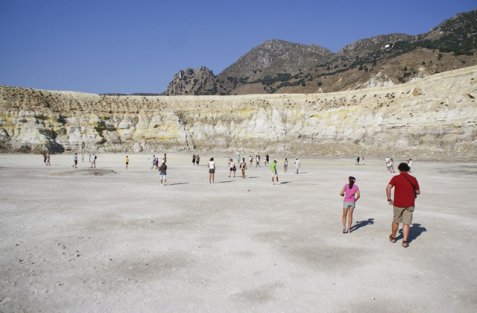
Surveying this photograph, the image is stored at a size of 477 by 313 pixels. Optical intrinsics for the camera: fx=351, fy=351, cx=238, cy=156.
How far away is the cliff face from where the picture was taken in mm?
52125

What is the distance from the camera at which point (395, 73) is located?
343 feet

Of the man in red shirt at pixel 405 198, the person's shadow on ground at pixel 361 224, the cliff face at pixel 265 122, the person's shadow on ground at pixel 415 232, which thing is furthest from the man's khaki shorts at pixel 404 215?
the cliff face at pixel 265 122

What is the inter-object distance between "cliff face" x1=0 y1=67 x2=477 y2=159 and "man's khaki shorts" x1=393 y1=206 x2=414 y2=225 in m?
44.9

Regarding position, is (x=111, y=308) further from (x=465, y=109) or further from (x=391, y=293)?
(x=465, y=109)

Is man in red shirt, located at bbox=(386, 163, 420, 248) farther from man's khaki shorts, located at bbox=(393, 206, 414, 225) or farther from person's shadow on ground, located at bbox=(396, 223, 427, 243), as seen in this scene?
person's shadow on ground, located at bbox=(396, 223, 427, 243)

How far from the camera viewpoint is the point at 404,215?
8.96 metres

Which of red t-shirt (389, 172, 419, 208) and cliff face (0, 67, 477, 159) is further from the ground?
cliff face (0, 67, 477, 159)

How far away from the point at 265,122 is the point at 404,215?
6350cm

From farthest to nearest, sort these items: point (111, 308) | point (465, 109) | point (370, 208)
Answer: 1. point (465, 109)
2. point (370, 208)
3. point (111, 308)

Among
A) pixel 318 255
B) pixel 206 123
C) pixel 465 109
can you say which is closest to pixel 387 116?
pixel 465 109

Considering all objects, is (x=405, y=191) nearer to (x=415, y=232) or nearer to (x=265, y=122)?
(x=415, y=232)

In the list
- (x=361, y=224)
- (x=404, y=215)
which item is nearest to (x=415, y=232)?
(x=361, y=224)

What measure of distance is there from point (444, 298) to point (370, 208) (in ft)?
28.4

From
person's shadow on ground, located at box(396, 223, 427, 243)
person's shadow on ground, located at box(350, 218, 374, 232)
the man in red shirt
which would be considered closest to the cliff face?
person's shadow on ground, located at box(350, 218, 374, 232)
